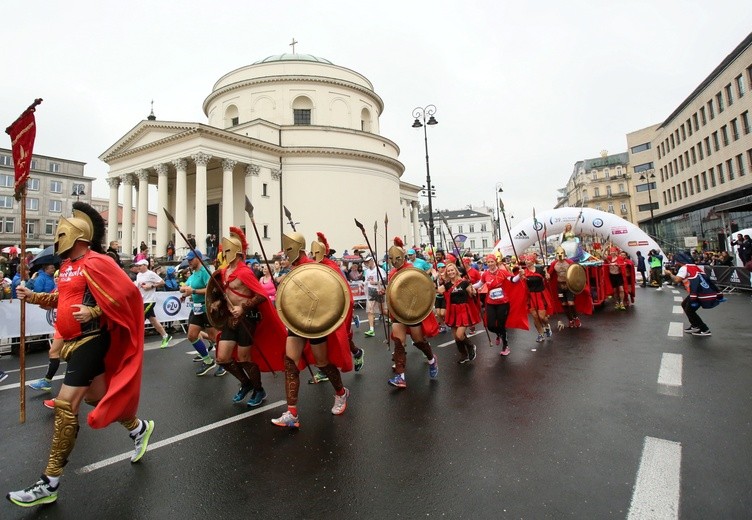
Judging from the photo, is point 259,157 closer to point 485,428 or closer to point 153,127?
point 153,127

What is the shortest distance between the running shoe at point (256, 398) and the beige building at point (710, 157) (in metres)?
27.2

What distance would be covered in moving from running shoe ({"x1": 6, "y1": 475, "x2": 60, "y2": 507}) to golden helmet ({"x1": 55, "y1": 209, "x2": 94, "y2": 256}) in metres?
1.70

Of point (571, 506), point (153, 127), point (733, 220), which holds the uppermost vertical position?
point (153, 127)

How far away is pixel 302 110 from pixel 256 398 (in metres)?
38.7

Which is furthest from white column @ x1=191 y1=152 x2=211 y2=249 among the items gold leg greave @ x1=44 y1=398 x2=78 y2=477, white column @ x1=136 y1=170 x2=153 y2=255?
gold leg greave @ x1=44 y1=398 x2=78 y2=477

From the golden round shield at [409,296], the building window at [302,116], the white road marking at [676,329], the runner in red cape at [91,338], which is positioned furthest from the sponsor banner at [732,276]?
the building window at [302,116]

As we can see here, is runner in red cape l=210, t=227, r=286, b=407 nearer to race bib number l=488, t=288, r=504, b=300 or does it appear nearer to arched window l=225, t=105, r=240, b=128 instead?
race bib number l=488, t=288, r=504, b=300

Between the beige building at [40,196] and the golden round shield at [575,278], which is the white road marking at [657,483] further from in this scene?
the beige building at [40,196]

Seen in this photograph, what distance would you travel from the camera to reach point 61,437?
2896 mm

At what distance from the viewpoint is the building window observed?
3909cm

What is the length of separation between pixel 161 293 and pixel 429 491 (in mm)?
10434

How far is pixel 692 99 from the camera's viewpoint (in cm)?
3853

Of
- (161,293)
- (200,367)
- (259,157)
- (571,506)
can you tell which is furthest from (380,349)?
(259,157)

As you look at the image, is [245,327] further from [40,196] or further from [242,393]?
[40,196]
